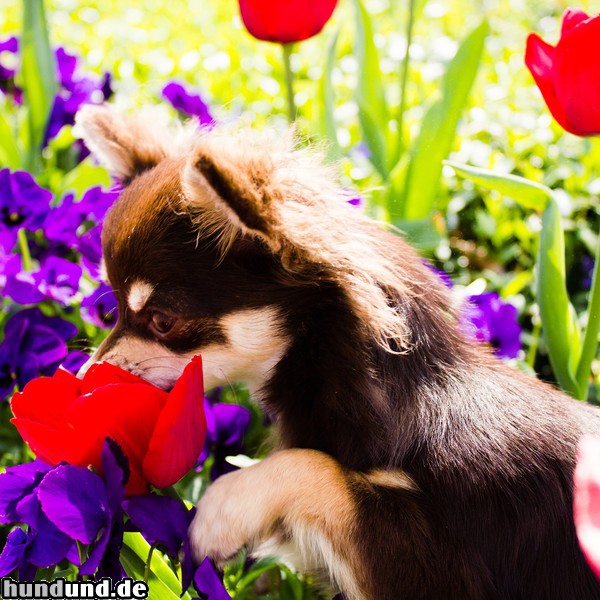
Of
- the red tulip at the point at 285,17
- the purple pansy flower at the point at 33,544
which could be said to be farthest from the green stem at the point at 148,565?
the red tulip at the point at 285,17

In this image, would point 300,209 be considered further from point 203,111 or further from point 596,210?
point 596,210

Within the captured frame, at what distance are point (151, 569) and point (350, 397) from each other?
1.58ft

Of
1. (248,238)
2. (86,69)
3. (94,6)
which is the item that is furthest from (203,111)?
(94,6)

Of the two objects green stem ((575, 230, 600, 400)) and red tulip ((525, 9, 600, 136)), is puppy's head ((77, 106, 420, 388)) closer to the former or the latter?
red tulip ((525, 9, 600, 136))

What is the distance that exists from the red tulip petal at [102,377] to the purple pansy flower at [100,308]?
0.75 metres

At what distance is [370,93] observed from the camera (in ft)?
9.41

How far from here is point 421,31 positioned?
19.6ft

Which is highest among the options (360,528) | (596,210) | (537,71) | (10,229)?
(537,71)

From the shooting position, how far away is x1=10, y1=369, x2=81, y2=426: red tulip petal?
149cm

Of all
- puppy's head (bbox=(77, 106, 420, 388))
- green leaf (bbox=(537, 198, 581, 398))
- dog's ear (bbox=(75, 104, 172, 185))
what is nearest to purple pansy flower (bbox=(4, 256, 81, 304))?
dog's ear (bbox=(75, 104, 172, 185))

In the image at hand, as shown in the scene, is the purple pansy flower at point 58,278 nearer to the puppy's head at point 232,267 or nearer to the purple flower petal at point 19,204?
the purple flower petal at point 19,204

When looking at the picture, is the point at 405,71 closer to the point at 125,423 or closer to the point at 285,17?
the point at 285,17

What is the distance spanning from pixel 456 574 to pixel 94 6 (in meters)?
6.02

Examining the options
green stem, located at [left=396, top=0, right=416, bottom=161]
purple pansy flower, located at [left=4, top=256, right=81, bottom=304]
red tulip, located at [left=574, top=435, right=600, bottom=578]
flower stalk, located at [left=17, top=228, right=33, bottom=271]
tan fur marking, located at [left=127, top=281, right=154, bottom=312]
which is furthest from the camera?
green stem, located at [left=396, top=0, right=416, bottom=161]
